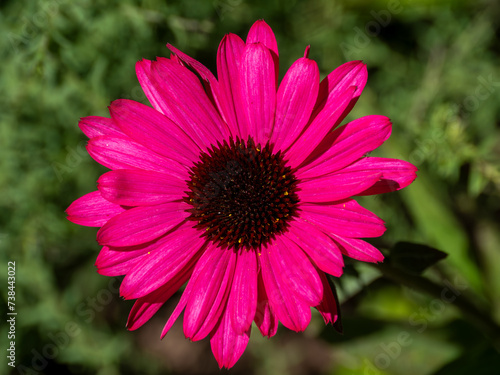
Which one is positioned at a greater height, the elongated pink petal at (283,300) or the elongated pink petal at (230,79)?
the elongated pink petal at (230,79)

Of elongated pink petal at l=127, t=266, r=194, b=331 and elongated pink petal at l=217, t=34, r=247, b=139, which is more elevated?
elongated pink petal at l=217, t=34, r=247, b=139

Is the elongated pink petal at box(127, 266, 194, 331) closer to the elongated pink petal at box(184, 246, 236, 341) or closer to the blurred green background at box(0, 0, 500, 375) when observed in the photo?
the elongated pink petal at box(184, 246, 236, 341)

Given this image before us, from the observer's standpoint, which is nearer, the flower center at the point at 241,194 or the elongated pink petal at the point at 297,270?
the elongated pink petal at the point at 297,270

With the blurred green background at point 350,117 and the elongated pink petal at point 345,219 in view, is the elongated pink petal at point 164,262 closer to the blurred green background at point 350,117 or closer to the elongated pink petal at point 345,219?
the elongated pink petal at point 345,219

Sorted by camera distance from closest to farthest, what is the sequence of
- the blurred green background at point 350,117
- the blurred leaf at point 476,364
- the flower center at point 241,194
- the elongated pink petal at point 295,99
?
the elongated pink petal at point 295,99 < the flower center at point 241,194 < the blurred leaf at point 476,364 < the blurred green background at point 350,117

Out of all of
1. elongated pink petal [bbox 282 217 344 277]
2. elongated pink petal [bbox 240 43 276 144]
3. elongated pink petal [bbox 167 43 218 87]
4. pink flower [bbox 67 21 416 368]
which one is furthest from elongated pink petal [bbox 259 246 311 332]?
elongated pink petal [bbox 167 43 218 87]

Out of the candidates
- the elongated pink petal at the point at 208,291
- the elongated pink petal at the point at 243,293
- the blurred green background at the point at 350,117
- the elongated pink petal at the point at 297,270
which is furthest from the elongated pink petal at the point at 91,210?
the blurred green background at the point at 350,117
